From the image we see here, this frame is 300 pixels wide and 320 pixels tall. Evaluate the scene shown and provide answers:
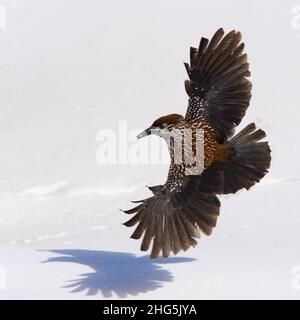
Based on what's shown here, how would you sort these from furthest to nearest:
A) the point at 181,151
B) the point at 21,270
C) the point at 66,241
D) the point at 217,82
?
the point at 66,241 < the point at 21,270 < the point at 217,82 < the point at 181,151

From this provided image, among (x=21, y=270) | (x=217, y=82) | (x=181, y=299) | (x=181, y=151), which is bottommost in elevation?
(x=181, y=299)

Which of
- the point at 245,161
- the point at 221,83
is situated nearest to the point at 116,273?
the point at 245,161

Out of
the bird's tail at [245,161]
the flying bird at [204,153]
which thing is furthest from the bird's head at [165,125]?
the bird's tail at [245,161]

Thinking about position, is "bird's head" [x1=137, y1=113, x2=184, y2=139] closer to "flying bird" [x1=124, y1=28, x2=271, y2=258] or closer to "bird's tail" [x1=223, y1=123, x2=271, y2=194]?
"flying bird" [x1=124, y1=28, x2=271, y2=258]

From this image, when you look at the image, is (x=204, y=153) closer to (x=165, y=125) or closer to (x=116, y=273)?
(x=165, y=125)

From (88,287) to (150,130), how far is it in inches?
52.2

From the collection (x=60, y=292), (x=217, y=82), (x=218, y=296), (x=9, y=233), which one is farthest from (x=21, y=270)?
(x=217, y=82)

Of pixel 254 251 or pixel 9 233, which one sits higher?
pixel 9 233

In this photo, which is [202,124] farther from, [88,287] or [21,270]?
[21,270]

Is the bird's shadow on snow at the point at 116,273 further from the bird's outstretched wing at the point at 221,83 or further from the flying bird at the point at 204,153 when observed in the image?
the bird's outstretched wing at the point at 221,83

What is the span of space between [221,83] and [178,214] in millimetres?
1030

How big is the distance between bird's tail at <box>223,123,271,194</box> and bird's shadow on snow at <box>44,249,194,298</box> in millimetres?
955

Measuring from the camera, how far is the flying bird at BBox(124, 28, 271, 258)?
534 centimetres

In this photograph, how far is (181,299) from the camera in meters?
5.56
